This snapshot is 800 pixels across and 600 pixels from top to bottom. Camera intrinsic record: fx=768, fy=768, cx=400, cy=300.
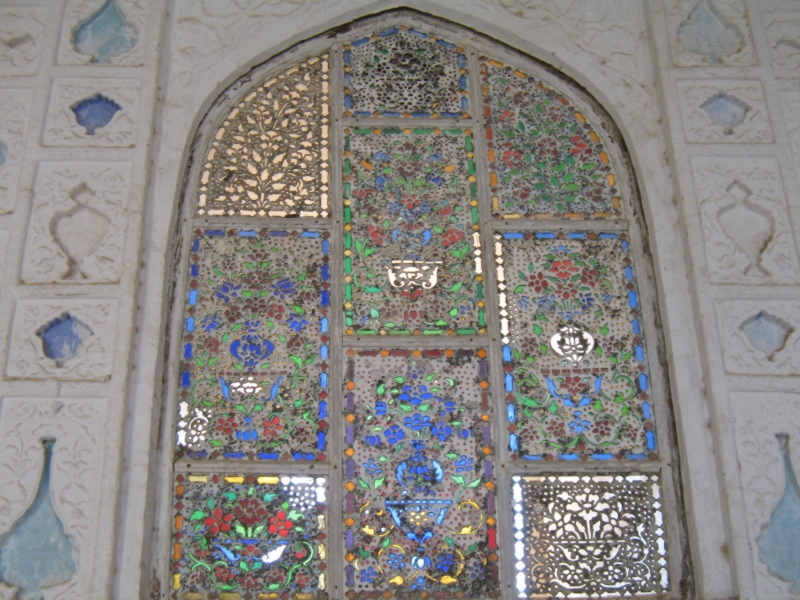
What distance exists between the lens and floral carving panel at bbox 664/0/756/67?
283 centimetres

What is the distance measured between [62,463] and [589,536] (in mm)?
1599

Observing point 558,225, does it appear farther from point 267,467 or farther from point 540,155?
point 267,467

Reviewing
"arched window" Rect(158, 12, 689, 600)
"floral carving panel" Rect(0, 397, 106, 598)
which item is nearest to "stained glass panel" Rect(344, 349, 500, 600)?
"arched window" Rect(158, 12, 689, 600)

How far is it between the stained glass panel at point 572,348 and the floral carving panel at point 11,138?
1649 mm

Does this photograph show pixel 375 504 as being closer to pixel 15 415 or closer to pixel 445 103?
pixel 15 415

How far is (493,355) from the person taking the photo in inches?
99.6

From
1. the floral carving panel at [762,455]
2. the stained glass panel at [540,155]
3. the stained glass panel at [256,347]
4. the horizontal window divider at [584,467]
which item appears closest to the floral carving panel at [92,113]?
the stained glass panel at [256,347]

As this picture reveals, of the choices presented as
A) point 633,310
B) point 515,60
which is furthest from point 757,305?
point 515,60

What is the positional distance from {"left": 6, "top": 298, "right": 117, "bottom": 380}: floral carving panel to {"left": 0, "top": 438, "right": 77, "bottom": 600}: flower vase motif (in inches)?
14.0

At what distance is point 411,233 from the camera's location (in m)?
2.68

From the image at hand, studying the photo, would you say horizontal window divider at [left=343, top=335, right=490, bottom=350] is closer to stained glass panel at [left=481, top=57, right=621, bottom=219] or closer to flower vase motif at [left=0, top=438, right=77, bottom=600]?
stained glass panel at [left=481, top=57, right=621, bottom=219]

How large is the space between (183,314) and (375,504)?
89 centimetres

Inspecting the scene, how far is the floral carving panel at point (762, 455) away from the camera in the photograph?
7.30 feet

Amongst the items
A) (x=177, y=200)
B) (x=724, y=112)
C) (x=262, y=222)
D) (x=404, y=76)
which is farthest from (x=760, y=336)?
(x=177, y=200)
